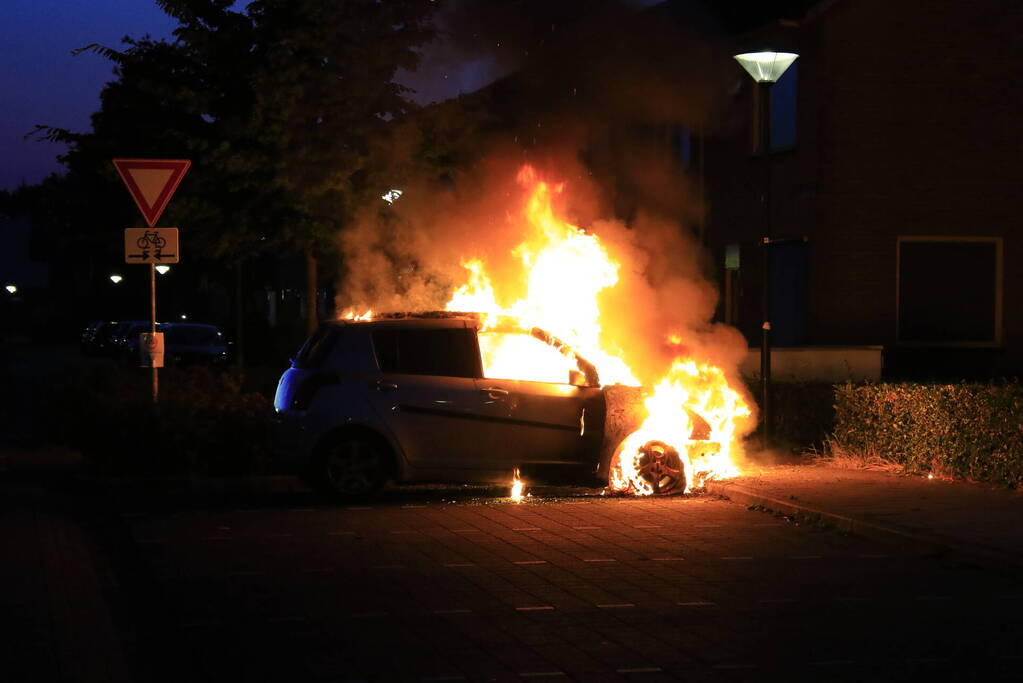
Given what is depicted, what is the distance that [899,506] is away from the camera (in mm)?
11969

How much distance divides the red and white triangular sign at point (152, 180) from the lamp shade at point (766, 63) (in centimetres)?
605

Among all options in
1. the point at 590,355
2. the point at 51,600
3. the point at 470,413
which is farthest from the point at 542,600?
the point at 590,355

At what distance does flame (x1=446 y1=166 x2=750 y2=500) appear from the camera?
519 inches

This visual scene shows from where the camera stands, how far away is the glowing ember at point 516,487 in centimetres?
1292

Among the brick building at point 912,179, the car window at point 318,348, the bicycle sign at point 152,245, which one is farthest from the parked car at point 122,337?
the car window at point 318,348

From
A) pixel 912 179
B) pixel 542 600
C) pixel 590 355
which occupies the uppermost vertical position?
pixel 912 179

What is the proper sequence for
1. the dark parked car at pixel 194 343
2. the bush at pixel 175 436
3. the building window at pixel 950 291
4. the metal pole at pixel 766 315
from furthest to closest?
the dark parked car at pixel 194 343 < the building window at pixel 950 291 < the metal pole at pixel 766 315 < the bush at pixel 175 436

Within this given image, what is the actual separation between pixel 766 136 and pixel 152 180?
6.61 m

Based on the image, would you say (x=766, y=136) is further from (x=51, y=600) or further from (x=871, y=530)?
(x=51, y=600)

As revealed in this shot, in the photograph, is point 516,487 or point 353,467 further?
point 516,487

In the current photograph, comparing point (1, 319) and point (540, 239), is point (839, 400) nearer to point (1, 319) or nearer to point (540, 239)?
point (540, 239)

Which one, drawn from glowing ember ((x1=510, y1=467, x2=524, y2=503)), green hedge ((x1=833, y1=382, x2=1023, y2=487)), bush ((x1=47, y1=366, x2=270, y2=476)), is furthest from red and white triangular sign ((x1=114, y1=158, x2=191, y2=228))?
green hedge ((x1=833, y1=382, x2=1023, y2=487))

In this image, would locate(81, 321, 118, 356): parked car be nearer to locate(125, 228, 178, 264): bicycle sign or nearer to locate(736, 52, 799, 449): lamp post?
locate(125, 228, 178, 264): bicycle sign

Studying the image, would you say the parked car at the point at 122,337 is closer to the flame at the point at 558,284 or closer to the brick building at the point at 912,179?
the brick building at the point at 912,179
